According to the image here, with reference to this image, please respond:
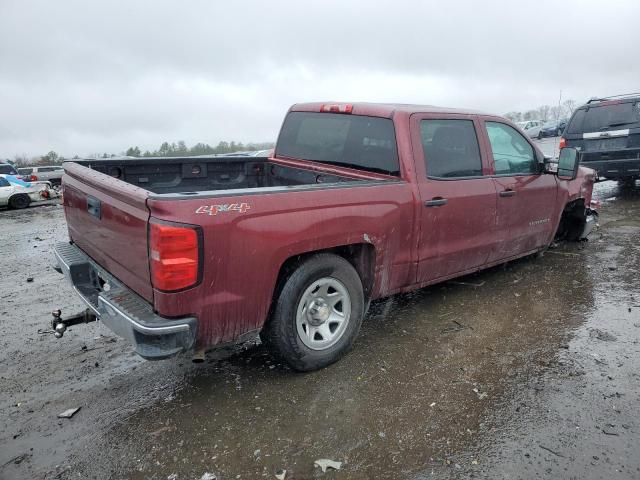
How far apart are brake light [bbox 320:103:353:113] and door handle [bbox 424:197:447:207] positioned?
109 cm

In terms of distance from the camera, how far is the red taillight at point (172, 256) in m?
2.56

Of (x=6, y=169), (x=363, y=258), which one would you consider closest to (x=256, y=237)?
(x=363, y=258)

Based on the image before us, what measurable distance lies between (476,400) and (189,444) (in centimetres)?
178

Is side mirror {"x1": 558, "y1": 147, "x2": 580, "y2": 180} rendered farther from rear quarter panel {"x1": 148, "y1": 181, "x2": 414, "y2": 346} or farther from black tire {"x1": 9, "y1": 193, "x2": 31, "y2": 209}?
black tire {"x1": 9, "y1": 193, "x2": 31, "y2": 209}

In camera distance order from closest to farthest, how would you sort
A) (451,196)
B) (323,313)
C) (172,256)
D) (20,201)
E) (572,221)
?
1. (172,256)
2. (323,313)
3. (451,196)
4. (572,221)
5. (20,201)

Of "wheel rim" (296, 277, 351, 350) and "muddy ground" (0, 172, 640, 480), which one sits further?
"wheel rim" (296, 277, 351, 350)

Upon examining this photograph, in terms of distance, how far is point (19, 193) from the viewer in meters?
15.0

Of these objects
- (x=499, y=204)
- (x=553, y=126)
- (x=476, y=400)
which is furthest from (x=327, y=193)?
(x=553, y=126)

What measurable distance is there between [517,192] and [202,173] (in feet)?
10.3

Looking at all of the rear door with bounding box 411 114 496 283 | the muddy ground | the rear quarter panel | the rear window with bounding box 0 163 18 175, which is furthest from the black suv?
the rear window with bounding box 0 163 18 175

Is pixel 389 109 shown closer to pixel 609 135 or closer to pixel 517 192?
pixel 517 192

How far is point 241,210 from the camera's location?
2.80 metres

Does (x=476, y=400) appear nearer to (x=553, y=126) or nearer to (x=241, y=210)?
(x=241, y=210)

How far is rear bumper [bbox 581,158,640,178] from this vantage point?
363 inches
